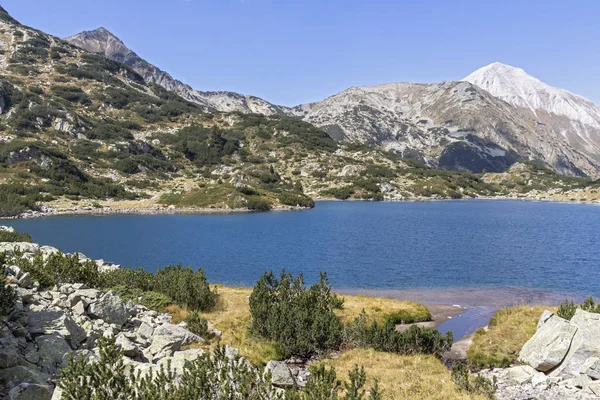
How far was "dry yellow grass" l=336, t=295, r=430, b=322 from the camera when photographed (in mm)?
26134

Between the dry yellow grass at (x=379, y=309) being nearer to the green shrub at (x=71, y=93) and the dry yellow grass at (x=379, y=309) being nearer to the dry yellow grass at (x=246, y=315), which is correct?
the dry yellow grass at (x=246, y=315)

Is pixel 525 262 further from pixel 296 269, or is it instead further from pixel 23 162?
pixel 23 162

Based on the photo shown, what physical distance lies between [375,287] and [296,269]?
35.4 ft

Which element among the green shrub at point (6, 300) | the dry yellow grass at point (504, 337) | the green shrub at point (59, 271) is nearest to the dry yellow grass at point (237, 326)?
the green shrub at point (59, 271)

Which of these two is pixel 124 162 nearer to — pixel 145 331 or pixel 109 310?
pixel 109 310

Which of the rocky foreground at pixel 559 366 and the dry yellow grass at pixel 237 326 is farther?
the dry yellow grass at pixel 237 326

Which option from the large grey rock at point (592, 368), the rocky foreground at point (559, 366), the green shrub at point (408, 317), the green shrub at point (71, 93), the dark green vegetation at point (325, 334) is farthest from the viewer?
the green shrub at point (71, 93)

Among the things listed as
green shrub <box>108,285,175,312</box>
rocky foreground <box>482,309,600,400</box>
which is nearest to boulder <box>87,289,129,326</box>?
green shrub <box>108,285,175,312</box>

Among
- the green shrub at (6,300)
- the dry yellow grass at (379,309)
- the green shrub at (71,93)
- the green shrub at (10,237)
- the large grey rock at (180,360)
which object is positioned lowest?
the dry yellow grass at (379,309)

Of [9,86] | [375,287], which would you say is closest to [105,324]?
[375,287]

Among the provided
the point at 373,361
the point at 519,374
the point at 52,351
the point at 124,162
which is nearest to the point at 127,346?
the point at 52,351

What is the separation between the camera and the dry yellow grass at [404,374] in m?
14.1

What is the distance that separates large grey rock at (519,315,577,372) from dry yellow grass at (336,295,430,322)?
8982mm

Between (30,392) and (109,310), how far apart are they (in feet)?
23.4
